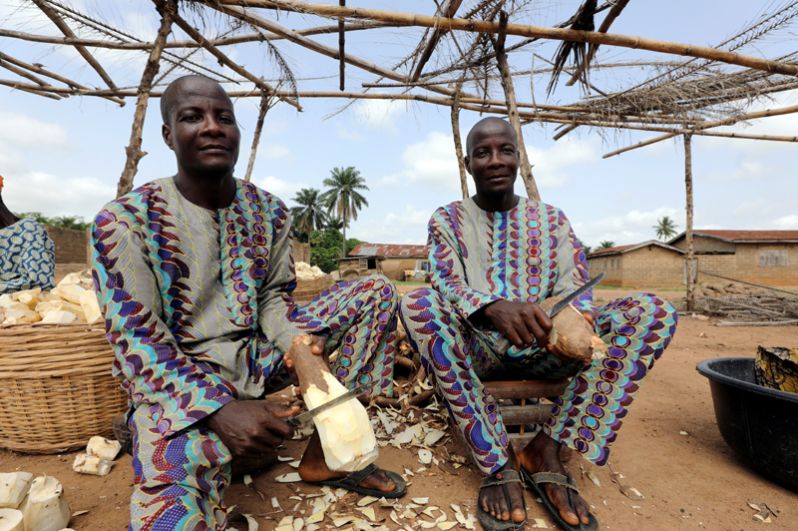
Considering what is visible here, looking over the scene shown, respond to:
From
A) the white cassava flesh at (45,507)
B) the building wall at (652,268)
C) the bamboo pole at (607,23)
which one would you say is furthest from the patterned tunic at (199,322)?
the building wall at (652,268)

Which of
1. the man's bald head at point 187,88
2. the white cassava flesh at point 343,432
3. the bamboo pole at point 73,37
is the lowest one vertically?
the white cassava flesh at point 343,432

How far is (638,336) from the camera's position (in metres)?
1.60

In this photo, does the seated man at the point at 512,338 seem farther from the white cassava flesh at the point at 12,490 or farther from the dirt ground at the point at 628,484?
the white cassava flesh at the point at 12,490

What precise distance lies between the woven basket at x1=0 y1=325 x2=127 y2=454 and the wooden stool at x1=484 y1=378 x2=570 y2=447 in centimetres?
177

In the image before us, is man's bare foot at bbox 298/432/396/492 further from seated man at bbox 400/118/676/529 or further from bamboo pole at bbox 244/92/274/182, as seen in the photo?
bamboo pole at bbox 244/92/274/182

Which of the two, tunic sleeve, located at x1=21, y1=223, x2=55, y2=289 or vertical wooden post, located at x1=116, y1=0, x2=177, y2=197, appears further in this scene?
vertical wooden post, located at x1=116, y1=0, x2=177, y2=197

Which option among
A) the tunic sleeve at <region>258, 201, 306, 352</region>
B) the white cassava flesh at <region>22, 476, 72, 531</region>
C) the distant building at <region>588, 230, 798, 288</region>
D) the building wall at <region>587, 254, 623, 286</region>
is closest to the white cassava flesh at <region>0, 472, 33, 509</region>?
the white cassava flesh at <region>22, 476, 72, 531</region>

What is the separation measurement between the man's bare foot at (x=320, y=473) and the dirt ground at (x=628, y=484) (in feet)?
0.19

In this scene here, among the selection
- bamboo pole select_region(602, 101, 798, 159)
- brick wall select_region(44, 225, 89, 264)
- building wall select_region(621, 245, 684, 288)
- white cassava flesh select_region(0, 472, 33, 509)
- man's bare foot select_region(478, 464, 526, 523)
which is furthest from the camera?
building wall select_region(621, 245, 684, 288)

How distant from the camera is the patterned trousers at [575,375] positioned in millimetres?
1593

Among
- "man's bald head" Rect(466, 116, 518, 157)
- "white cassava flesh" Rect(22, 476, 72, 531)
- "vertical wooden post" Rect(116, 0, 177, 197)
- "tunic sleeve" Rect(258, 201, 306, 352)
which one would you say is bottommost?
"white cassava flesh" Rect(22, 476, 72, 531)

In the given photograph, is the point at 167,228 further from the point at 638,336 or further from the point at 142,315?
the point at 638,336

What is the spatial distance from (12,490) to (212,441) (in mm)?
726

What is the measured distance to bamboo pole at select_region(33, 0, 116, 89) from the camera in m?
3.77
